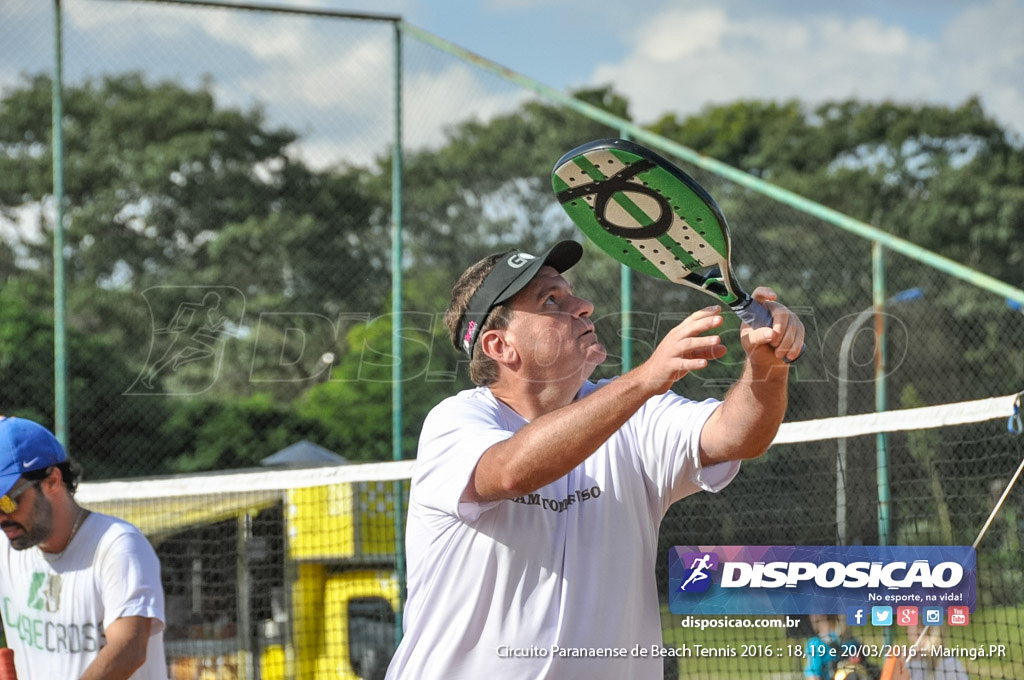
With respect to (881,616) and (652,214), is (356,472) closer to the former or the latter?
(881,616)

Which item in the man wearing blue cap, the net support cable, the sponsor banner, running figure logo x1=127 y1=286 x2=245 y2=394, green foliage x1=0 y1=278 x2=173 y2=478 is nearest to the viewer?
the man wearing blue cap

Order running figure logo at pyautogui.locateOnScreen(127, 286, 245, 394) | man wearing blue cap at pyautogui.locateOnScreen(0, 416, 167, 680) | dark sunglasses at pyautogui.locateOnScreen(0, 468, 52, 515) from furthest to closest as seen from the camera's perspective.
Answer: running figure logo at pyautogui.locateOnScreen(127, 286, 245, 394), dark sunglasses at pyautogui.locateOnScreen(0, 468, 52, 515), man wearing blue cap at pyautogui.locateOnScreen(0, 416, 167, 680)

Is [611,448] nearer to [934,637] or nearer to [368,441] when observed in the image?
[934,637]

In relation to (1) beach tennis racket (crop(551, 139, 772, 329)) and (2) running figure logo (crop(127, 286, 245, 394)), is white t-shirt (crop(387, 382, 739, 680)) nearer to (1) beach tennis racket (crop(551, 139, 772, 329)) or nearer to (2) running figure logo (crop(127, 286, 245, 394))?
(1) beach tennis racket (crop(551, 139, 772, 329))

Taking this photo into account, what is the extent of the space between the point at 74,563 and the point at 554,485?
6.69 ft

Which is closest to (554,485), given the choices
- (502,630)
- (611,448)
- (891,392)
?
(611,448)

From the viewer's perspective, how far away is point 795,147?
28.4 metres

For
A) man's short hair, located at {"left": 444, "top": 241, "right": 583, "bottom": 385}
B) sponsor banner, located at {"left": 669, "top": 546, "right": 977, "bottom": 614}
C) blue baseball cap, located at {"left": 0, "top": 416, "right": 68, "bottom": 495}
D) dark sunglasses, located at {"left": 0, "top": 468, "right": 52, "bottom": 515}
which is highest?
man's short hair, located at {"left": 444, "top": 241, "right": 583, "bottom": 385}

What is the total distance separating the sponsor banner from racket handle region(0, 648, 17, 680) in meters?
2.28

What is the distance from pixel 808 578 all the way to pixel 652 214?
201cm

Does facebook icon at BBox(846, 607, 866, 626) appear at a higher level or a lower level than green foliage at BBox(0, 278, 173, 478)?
lower

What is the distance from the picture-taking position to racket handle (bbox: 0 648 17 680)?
392cm

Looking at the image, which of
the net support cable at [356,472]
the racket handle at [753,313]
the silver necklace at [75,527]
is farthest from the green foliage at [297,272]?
the racket handle at [753,313]

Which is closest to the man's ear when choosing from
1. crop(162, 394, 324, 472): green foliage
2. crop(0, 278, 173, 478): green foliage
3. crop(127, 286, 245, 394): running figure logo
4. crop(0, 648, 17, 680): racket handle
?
crop(0, 648, 17, 680): racket handle
